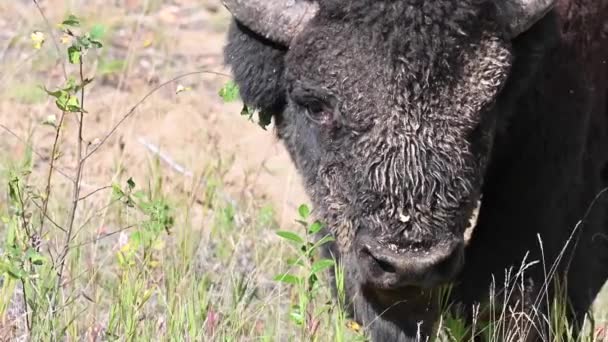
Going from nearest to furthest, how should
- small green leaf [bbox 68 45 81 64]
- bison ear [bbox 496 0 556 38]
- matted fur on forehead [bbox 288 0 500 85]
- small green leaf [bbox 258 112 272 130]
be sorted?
matted fur on forehead [bbox 288 0 500 85]
small green leaf [bbox 68 45 81 64]
bison ear [bbox 496 0 556 38]
small green leaf [bbox 258 112 272 130]

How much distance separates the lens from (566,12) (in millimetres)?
5250

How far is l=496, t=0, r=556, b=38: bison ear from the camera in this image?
462cm

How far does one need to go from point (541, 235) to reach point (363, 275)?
3.84 ft

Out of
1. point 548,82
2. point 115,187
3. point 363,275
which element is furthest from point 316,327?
point 548,82

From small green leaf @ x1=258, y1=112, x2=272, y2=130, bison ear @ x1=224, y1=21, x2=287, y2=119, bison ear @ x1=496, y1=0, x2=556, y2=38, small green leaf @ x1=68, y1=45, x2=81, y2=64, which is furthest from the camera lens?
small green leaf @ x1=258, y1=112, x2=272, y2=130

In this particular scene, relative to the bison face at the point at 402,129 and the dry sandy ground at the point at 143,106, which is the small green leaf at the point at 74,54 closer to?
the bison face at the point at 402,129

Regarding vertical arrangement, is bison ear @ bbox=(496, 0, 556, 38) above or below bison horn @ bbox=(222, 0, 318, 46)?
above

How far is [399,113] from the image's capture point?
170 inches

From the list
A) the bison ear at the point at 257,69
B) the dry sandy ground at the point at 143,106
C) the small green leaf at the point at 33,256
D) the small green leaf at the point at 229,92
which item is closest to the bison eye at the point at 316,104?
the bison ear at the point at 257,69

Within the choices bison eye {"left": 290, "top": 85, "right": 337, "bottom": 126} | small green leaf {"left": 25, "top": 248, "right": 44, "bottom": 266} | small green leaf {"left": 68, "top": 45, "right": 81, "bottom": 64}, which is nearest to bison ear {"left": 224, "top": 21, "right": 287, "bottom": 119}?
bison eye {"left": 290, "top": 85, "right": 337, "bottom": 126}

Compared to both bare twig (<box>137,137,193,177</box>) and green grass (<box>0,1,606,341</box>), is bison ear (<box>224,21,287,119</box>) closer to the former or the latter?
green grass (<box>0,1,606,341</box>)

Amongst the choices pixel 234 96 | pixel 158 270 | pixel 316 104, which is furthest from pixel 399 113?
pixel 158 270

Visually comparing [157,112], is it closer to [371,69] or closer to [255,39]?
[255,39]

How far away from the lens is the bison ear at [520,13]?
462cm
